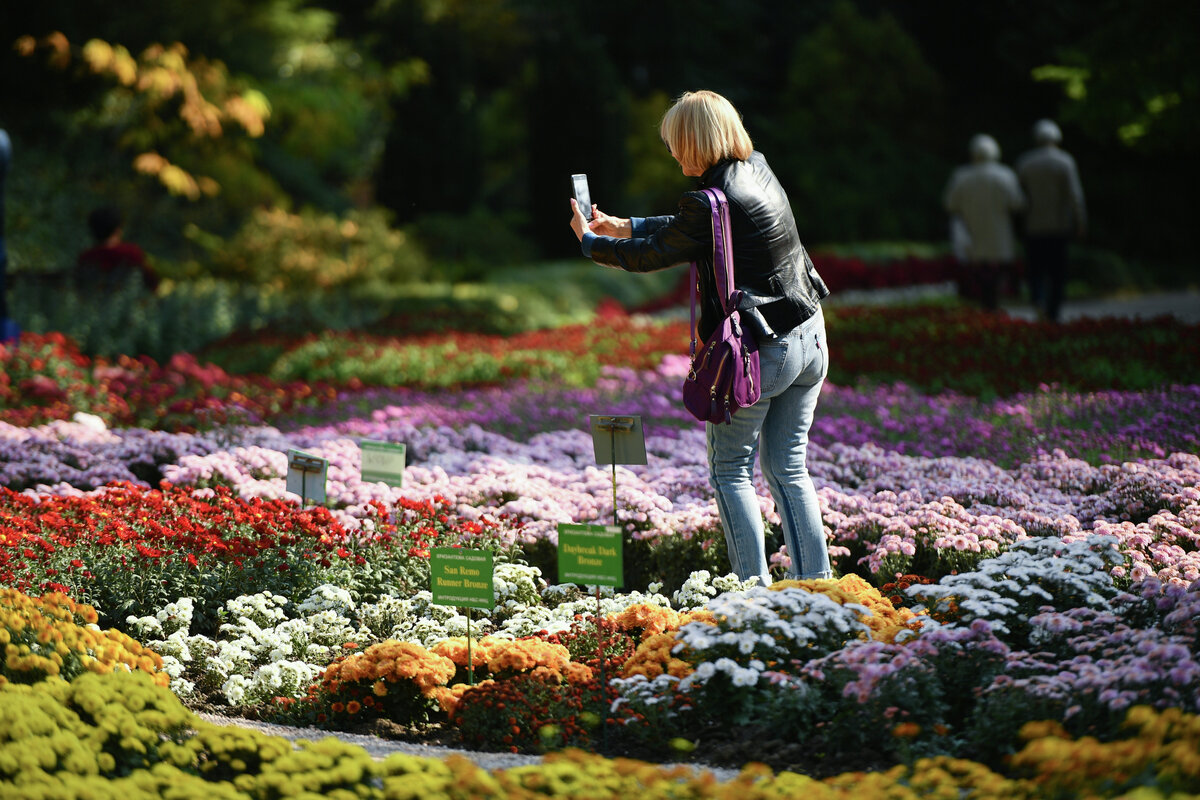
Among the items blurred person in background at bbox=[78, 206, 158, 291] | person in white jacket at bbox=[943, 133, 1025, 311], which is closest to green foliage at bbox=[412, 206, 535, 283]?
person in white jacket at bbox=[943, 133, 1025, 311]

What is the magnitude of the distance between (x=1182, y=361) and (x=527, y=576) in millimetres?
5460

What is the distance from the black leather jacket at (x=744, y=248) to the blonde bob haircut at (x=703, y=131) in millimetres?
51

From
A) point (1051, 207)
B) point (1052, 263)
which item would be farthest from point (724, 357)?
Result: point (1052, 263)

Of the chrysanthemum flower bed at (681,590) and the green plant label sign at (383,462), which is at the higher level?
the green plant label sign at (383,462)

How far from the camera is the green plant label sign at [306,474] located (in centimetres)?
521

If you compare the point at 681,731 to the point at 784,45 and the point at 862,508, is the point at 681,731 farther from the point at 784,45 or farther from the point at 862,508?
the point at 784,45

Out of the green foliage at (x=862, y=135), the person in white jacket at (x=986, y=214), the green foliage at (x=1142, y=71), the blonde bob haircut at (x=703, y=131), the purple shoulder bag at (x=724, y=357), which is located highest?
the green foliage at (x=862, y=135)

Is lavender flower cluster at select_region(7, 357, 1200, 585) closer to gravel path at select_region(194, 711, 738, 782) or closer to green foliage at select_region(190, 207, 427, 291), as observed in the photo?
gravel path at select_region(194, 711, 738, 782)

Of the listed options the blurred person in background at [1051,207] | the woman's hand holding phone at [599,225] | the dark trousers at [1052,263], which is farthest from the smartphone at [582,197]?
the dark trousers at [1052,263]

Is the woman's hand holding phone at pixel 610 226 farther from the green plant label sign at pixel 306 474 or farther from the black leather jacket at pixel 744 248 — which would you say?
the green plant label sign at pixel 306 474

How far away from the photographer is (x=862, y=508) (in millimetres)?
5562

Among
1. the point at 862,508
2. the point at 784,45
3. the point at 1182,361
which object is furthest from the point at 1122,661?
the point at 784,45

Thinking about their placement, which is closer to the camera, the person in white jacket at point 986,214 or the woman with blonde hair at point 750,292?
the woman with blonde hair at point 750,292

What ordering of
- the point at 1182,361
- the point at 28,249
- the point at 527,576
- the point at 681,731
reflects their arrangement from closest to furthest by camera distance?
1. the point at 681,731
2. the point at 527,576
3. the point at 1182,361
4. the point at 28,249
